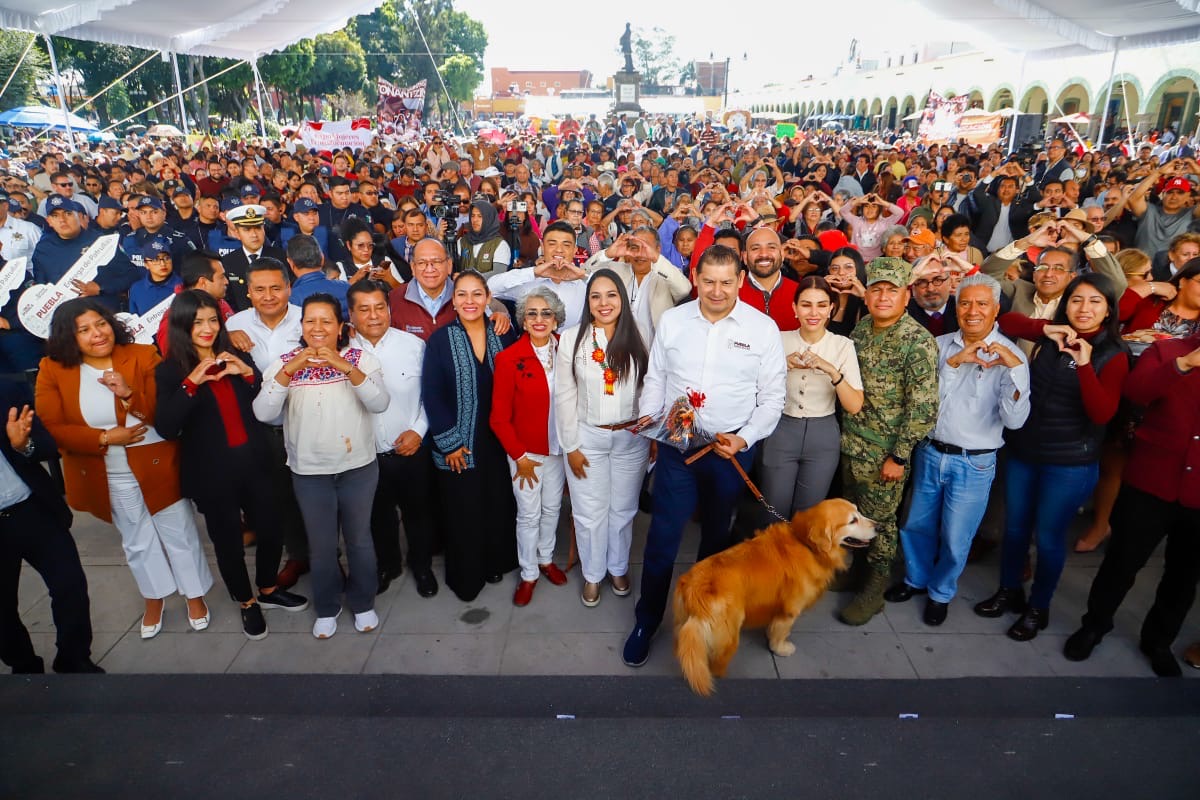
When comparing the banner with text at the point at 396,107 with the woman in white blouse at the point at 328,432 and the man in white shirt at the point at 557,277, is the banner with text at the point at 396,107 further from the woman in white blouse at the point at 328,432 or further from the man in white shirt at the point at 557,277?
the woman in white blouse at the point at 328,432

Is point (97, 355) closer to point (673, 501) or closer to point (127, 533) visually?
point (127, 533)

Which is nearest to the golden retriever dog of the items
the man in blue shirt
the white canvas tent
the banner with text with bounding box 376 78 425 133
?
the man in blue shirt

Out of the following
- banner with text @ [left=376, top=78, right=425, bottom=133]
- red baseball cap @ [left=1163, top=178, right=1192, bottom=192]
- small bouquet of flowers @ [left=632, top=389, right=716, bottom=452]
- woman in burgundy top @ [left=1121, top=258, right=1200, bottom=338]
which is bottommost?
small bouquet of flowers @ [left=632, top=389, right=716, bottom=452]

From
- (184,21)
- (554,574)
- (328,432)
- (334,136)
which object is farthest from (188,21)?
(554,574)

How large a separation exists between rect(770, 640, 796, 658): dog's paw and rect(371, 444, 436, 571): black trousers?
1.97m

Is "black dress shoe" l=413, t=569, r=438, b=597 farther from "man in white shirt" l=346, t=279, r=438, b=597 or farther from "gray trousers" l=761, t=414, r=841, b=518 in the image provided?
"gray trousers" l=761, t=414, r=841, b=518

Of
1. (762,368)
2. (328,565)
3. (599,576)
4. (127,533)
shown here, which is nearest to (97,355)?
(127,533)

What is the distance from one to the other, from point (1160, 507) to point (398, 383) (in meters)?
3.57

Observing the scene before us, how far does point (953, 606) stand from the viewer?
372 centimetres

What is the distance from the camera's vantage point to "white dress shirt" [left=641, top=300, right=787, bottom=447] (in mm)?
3064

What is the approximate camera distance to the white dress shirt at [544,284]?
4.40 metres

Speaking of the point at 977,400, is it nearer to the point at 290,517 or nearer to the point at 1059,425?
the point at 1059,425

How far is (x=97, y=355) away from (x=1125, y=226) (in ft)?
30.5

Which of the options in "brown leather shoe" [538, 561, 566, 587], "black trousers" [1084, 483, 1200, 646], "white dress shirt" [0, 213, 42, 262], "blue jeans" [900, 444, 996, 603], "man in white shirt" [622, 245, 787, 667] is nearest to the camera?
"black trousers" [1084, 483, 1200, 646]
